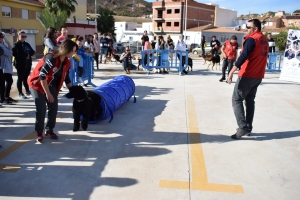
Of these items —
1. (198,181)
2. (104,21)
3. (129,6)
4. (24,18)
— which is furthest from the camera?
(129,6)

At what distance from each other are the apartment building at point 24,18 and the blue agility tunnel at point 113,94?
84.9ft

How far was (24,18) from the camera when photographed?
3291 centimetres

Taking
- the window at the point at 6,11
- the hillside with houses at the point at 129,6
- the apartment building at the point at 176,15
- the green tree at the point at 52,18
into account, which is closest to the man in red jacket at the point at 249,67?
the green tree at the point at 52,18

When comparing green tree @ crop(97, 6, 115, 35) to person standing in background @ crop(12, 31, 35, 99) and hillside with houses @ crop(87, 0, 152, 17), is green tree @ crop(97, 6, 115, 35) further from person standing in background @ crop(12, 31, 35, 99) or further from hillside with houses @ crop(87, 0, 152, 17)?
hillside with houses @ crop(87, 0, 152, 17)

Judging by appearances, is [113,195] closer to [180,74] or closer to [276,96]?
[276,96]

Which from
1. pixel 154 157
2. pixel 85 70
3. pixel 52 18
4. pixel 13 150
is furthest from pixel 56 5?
pixel 154 157

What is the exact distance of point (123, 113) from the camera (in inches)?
257

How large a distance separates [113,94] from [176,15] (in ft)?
211

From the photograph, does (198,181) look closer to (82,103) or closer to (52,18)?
(82,103)

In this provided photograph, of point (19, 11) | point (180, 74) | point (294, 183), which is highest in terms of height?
point (19, 11)

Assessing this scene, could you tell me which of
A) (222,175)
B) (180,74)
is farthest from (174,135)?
(180,74)

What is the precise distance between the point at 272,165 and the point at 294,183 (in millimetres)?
500

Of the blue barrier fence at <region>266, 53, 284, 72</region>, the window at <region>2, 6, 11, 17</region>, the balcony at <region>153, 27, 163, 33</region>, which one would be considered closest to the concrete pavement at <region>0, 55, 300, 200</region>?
the blue barrier fence at <region>266, 53, 284, 72</region>

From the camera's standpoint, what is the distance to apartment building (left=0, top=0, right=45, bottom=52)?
3000cm
